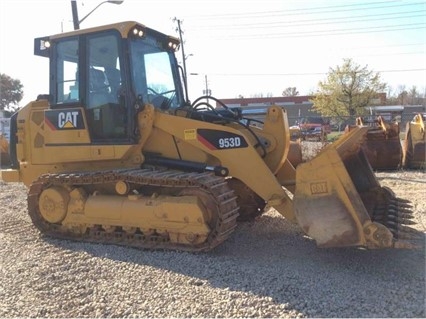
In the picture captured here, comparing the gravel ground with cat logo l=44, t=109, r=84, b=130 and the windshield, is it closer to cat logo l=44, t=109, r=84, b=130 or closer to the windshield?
cat logo l=44, t=109, r=84, b=130

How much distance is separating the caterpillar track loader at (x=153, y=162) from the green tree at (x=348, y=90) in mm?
38338

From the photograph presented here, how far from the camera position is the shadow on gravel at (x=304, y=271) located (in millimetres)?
3947

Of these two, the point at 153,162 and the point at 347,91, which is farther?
the point at 347,91

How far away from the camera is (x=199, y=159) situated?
6.07 metres

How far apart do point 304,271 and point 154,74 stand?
3570mm

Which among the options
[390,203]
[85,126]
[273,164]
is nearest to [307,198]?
[273,164]

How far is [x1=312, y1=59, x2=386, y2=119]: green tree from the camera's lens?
43.3 meters

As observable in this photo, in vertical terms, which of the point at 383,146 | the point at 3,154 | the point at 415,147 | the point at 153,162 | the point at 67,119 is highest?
the point at 67,119

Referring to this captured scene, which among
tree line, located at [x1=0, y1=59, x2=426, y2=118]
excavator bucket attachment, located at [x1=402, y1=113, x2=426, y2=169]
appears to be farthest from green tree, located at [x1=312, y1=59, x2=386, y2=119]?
excavator bucket attachment, located at [x1=402, y1=113, x2=426, y2=169]

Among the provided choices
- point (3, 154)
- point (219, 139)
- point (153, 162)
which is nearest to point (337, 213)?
point (219, 139)

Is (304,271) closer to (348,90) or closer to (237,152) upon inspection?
(237,152)

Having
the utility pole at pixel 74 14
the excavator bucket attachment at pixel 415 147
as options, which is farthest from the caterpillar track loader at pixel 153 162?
the utility pole at pixel 74 14

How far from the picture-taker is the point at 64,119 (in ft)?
21.5

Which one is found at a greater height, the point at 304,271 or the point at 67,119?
the point at 67,119
